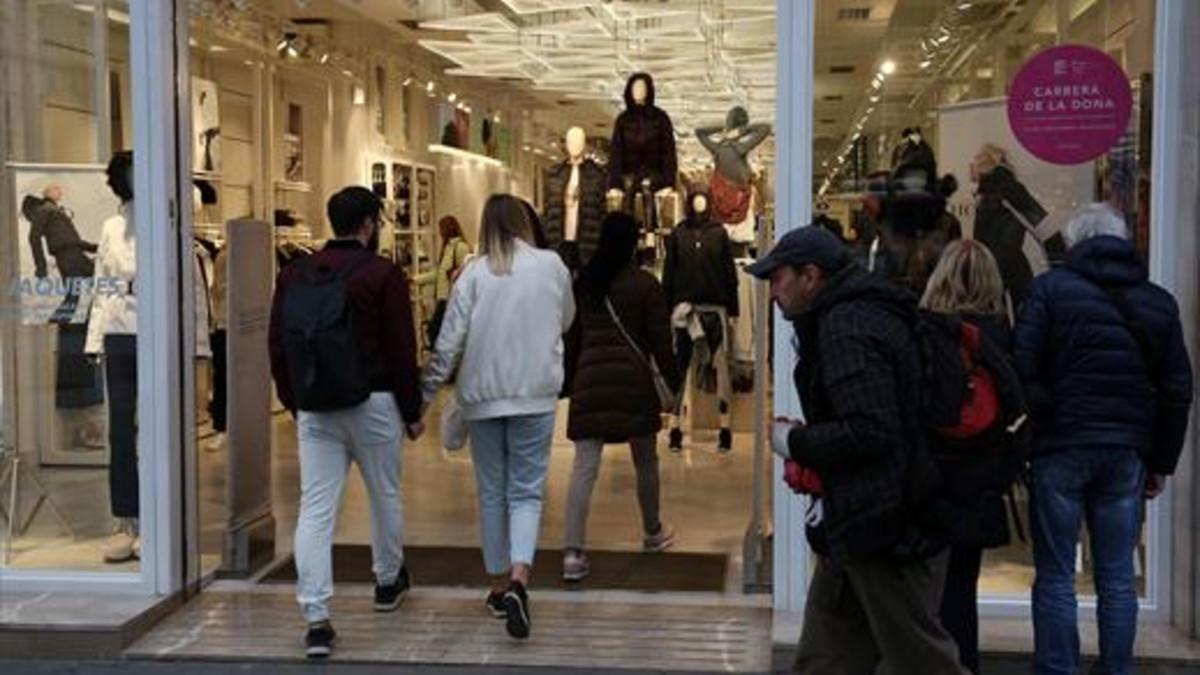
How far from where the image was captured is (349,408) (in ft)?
15.5

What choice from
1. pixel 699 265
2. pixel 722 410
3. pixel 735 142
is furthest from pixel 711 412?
pixel 735 142

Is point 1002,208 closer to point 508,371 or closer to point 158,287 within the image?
point 508,371

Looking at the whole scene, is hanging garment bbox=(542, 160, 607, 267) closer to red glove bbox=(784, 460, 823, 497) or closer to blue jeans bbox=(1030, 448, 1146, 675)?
blue jeans bbox=(1030, 448, 1146, 675)

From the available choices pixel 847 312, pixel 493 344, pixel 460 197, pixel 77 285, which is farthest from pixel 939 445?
pixel 460 197

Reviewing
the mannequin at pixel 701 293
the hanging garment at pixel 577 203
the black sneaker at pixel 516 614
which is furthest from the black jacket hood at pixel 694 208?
the black sneaker at pixel 516 614

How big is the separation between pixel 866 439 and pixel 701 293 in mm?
5837

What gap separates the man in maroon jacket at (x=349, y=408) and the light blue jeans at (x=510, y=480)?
318 millimetres

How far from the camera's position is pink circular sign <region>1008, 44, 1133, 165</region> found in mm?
4969

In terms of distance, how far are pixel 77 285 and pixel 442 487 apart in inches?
113

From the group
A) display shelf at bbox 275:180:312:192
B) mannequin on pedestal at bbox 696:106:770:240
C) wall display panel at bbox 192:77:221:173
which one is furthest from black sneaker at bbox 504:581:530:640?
display shelf at bbox 275:180:312:192

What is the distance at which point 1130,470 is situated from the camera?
13.3 feet

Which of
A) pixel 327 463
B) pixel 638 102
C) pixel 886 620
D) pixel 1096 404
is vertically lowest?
pixel 886 620

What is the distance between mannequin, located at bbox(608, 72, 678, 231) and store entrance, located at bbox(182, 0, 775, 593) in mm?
17

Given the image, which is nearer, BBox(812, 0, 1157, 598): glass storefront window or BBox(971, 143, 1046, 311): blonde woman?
BBox(812, 0, 1157, 598): glass storefront window
